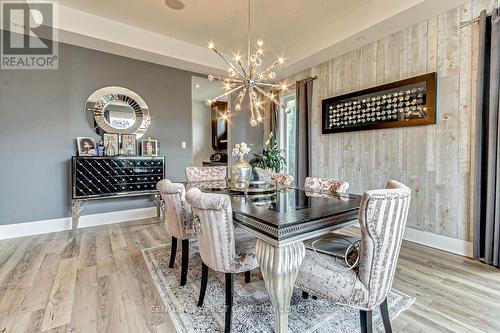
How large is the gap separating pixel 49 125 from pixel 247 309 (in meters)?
3.78

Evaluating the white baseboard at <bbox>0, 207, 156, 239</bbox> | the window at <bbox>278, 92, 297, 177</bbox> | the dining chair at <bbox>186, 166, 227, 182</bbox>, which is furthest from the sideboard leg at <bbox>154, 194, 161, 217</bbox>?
the window at <bbox>278, 92, 297, 177</bbox>

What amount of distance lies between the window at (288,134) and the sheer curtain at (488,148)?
9.68 feet

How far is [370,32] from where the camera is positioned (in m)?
3.11

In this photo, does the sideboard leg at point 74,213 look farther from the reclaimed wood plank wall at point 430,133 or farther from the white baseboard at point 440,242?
the white baseboard at point 440,242

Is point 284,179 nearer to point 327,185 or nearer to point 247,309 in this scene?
point 327,185

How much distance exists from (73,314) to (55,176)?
262cm

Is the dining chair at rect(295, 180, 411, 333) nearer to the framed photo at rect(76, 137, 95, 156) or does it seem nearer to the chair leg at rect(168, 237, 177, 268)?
the chair leg at rect(168, 237, 177, 268)

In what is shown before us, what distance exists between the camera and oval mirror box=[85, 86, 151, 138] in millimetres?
3686

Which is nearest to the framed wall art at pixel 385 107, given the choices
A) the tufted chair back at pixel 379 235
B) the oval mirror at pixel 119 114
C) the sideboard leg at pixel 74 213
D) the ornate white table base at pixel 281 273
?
the tufted chair back at pixel 379 235

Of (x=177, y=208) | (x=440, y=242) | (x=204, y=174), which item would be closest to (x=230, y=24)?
(x=204, y=174)

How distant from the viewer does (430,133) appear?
2.81 metres

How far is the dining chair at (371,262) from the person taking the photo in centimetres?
109

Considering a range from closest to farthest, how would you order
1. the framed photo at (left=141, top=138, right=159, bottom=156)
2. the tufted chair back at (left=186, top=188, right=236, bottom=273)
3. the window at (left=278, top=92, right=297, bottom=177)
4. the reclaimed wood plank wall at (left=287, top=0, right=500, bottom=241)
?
the tufted chair back at (left=186, top=188, right=236, bottom=273), the reclaimed wood plank wall at (left=287, top=0, right=500, bottom=241), the framed photo at (left=141, top=138, right=159, bottom=156), the window at (left=278, top=92, right=297, bottom=177)

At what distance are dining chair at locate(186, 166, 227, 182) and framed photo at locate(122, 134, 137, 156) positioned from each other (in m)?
1.44
